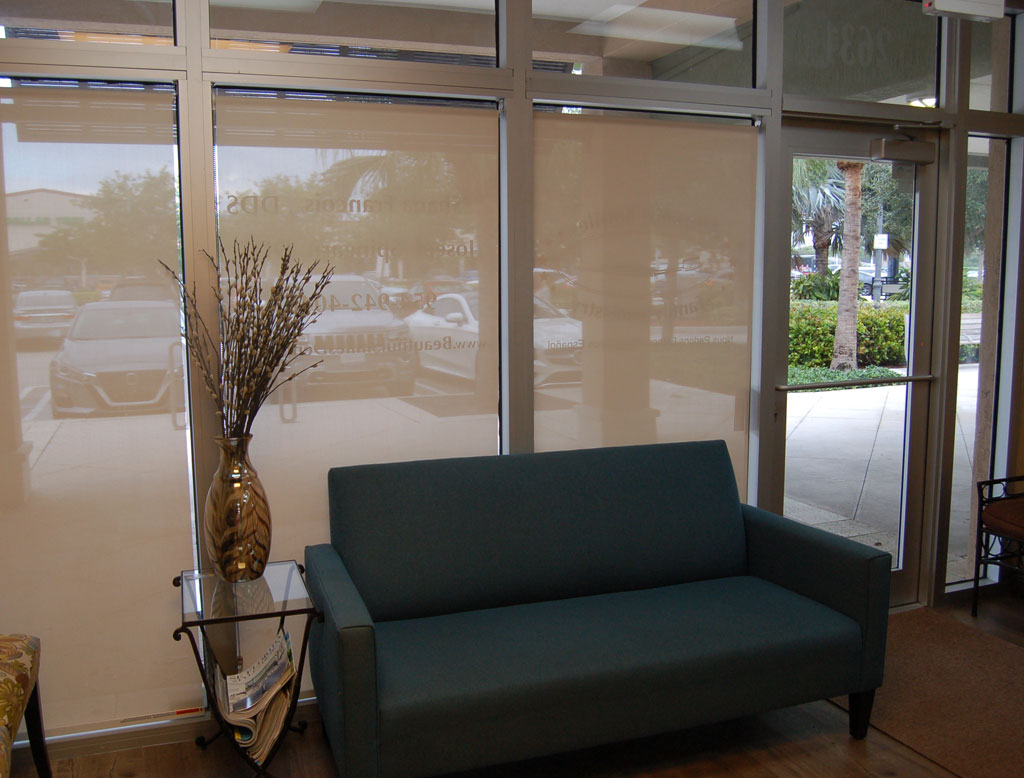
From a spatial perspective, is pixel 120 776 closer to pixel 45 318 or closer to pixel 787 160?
pixel 45 318

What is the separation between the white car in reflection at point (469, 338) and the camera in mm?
3287

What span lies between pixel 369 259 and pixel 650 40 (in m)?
1.50

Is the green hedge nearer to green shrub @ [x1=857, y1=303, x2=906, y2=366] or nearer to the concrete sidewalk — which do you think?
green shrub @ [x1=857, y1=303, x2=906, y2=366]

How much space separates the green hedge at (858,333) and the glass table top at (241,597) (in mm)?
2422

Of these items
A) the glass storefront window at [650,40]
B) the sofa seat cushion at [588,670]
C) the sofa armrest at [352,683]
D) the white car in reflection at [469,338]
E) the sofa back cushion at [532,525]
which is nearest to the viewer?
the sofa armrest at [352,683]

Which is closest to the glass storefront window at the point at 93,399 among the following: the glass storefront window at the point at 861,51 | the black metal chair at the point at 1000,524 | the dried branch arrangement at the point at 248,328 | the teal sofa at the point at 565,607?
the dried branch arrangement at the point at 248,328

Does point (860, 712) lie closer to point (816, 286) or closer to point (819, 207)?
point (816, 286)

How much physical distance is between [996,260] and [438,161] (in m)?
2.89

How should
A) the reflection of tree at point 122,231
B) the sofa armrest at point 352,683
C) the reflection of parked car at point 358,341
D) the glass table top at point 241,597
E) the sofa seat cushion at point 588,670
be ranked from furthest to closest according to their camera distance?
the reflection of parked car at point 358,341, the reflection of tree at point 122,231, the glass table top at point 241,597, the sofa seat cushion at point 588,670, the sofa armrest at point 352,683

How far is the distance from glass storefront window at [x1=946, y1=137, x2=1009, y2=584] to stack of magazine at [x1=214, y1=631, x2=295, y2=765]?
328 cm

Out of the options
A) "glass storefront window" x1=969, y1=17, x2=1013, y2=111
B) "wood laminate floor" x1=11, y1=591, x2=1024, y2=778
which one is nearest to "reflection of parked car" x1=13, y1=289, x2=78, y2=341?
"wood laminate floor" x1=11, y1=591, x2=1024, y2=778

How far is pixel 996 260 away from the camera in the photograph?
14.3ft

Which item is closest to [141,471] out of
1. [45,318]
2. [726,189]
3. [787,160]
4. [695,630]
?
[45,318]

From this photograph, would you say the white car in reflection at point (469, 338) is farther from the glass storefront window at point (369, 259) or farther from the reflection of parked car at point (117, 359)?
the reflection of parked car at point (117, 359)
